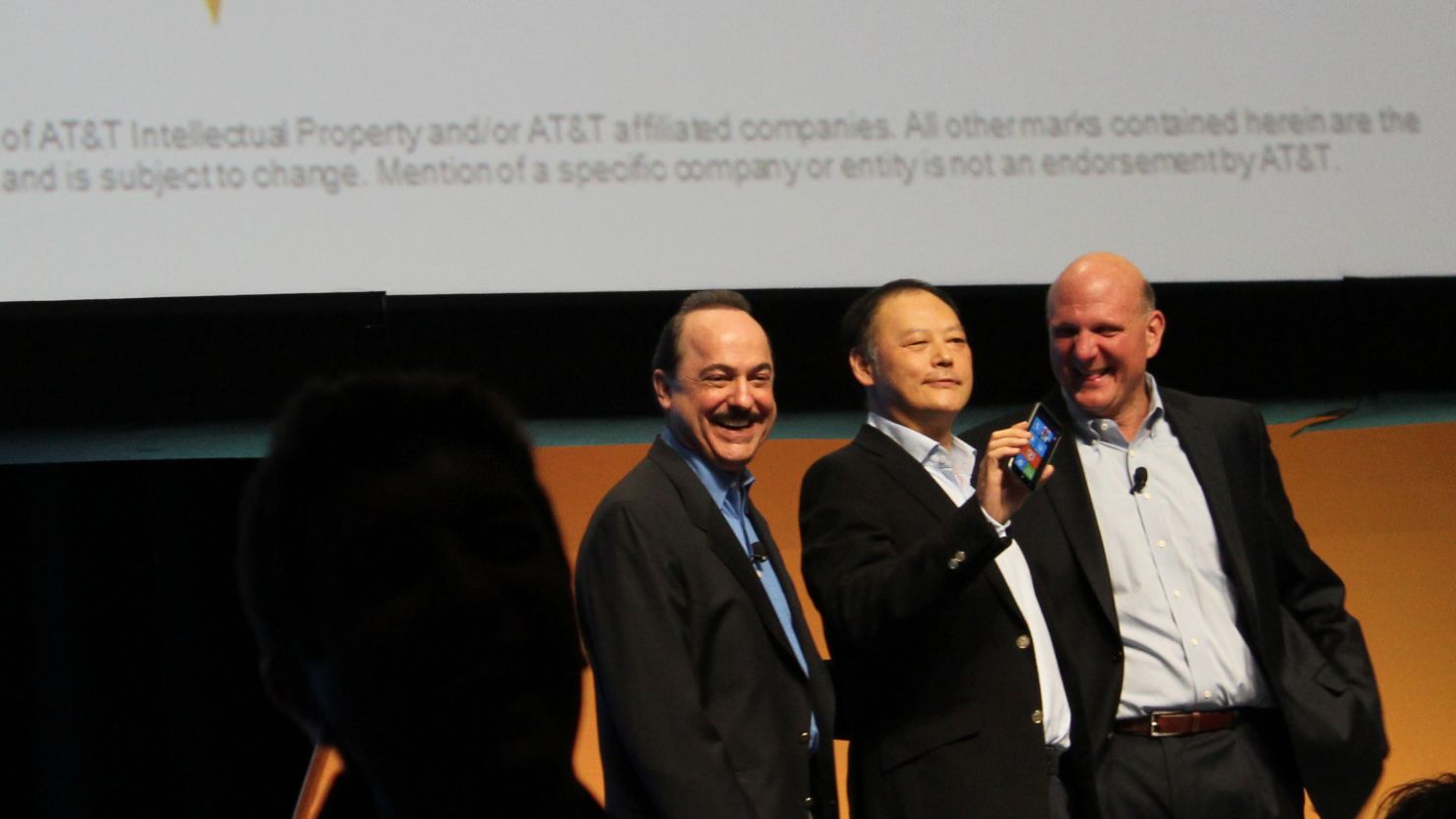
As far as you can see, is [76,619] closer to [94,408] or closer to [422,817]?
[94,408]

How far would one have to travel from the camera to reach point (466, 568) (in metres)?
0.64

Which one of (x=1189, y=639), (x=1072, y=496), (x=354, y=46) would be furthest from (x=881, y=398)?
(x=354, y=46)

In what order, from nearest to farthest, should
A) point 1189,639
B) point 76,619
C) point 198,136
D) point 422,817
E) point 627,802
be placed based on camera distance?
1. point 422,817
2. point 627,802
3. point 1189,639
4. point 198,136
5. point 76,619

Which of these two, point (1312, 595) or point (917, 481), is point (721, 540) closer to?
point (917, 481)

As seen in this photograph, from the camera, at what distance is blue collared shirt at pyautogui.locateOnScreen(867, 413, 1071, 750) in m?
2.38

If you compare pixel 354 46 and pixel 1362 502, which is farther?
pixel 1362 502

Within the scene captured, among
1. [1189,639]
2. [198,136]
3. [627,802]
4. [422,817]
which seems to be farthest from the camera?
[198,136]

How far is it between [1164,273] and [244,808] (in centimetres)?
236

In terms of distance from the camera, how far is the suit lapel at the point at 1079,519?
2.50 m

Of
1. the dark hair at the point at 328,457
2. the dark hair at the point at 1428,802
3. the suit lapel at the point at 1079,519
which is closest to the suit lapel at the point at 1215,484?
the suit lapel at the point at 1079,519

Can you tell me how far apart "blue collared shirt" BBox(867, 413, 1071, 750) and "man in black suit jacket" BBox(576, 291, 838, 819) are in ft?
0.84

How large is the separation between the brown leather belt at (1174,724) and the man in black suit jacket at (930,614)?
0.16 meters

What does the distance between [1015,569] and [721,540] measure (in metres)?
0.52

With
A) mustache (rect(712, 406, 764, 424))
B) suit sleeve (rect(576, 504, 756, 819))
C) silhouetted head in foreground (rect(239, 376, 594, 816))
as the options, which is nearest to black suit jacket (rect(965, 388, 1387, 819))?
mustache (rect(712, 406, 764, 424))
